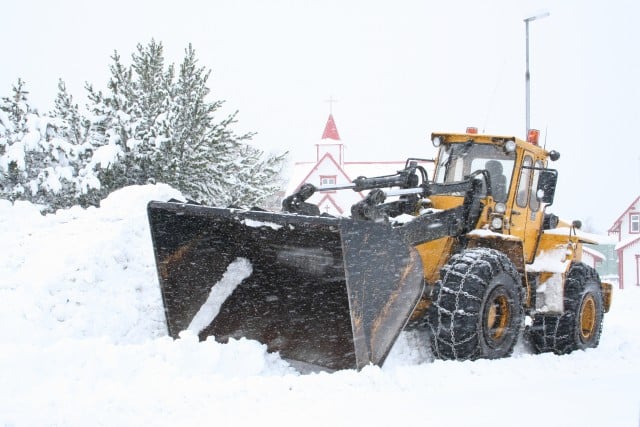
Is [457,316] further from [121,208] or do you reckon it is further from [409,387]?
[121,208]

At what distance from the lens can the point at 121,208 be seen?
8.71 metres

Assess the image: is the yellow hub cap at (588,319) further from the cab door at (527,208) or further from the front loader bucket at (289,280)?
the front loader bucket at (289,280)

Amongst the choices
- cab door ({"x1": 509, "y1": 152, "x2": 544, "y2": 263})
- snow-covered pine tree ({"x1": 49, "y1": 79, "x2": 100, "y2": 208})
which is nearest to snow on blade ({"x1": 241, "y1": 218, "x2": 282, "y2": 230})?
cab door ({"x1": 509, "y1": 152, "x2": 544, "y2": 263})

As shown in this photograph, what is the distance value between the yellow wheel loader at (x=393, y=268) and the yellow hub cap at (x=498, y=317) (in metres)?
0.01

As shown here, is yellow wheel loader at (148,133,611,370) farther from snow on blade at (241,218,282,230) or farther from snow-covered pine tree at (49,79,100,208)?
snow-covered pine tree at (49,79,100,208)

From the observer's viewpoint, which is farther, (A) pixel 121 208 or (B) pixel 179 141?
(B) pixel 179 141

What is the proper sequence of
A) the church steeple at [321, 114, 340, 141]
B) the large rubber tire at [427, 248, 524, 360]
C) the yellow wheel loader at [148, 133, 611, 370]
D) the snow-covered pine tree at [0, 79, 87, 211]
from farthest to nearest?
the church steeple at [321, 114, 340, 141] < the snow-covered pine tree at [0, 79, 87, 211] < the large rubber tire at [427, 248, 524, 360] < the yellow wheel loader at [148, 133, 611, 370]

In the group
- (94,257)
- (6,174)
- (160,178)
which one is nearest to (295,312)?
(94,257)

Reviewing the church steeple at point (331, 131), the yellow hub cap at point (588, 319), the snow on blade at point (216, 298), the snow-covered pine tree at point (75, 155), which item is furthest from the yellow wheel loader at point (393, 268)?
the church steeple at point (331, 131)

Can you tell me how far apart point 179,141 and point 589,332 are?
379 inches

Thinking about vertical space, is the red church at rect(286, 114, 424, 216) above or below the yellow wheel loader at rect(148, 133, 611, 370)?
below

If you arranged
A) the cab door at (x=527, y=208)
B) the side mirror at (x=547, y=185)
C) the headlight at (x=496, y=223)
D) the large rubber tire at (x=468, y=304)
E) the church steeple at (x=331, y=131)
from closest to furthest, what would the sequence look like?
1. the large rubber tire at (x=468, y=304)
2. the headlight at (x=496, y=223)
3. the side mirror at (x=547, y=185)
4. the cab door at (x=527, y=208)
5. the church steeple at (x=331, y=131)

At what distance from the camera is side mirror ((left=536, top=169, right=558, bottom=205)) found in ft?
24.2

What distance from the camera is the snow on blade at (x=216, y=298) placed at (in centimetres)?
653
